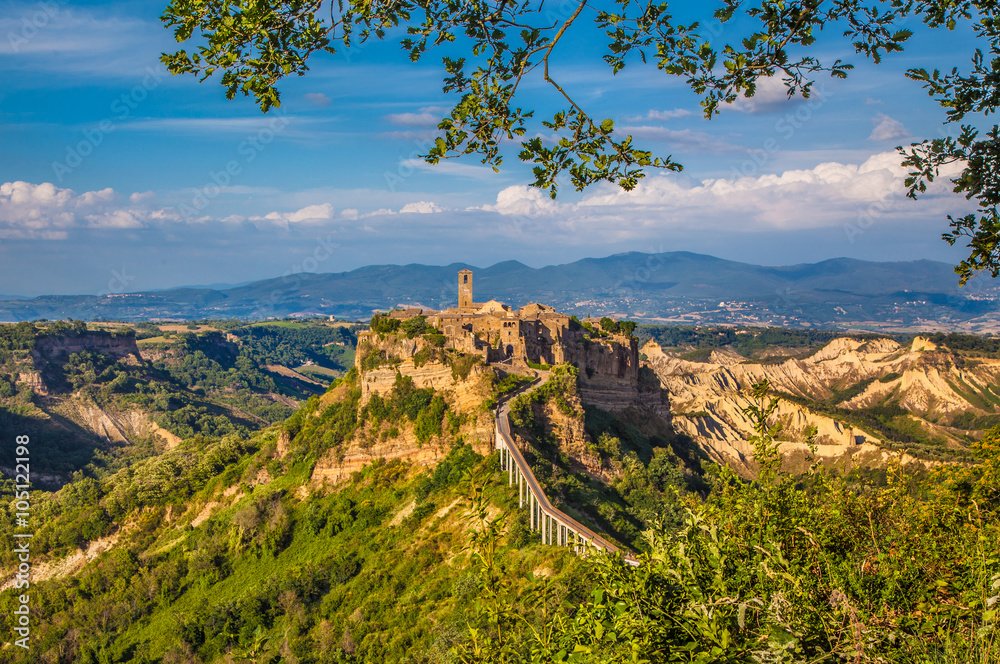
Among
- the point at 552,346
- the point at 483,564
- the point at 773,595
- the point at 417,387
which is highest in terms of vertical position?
the point at 552,346

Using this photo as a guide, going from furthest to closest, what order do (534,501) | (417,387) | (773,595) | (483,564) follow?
1. (417,387)
2. (534,501)
3. (483,564)
4. (773,595)

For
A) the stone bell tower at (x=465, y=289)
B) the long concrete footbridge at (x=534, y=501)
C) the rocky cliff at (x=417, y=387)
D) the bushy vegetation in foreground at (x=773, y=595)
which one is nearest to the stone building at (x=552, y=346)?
the rocky cliff at (x=417, y=387)

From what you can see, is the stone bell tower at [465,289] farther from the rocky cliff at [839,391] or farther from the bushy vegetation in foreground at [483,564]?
the rocky cliff at [839,391]

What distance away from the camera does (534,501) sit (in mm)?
26859

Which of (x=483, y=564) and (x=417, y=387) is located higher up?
(x=483, y=564)

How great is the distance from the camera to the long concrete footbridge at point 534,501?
78.4 ft

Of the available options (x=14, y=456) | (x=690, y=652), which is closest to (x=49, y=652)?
(x=690, y=652)

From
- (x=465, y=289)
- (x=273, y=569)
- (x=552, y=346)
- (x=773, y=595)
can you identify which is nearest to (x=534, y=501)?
(x=552, y=346)

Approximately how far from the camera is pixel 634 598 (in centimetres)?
654

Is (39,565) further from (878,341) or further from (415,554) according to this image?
(878,341)

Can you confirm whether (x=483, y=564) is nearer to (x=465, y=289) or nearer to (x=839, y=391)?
(x=465, y=289)

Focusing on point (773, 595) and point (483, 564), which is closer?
point (773, 595)

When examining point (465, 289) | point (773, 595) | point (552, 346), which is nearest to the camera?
point (773, 595)

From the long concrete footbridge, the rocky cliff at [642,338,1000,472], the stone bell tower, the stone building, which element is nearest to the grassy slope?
the long concrete footbridge
